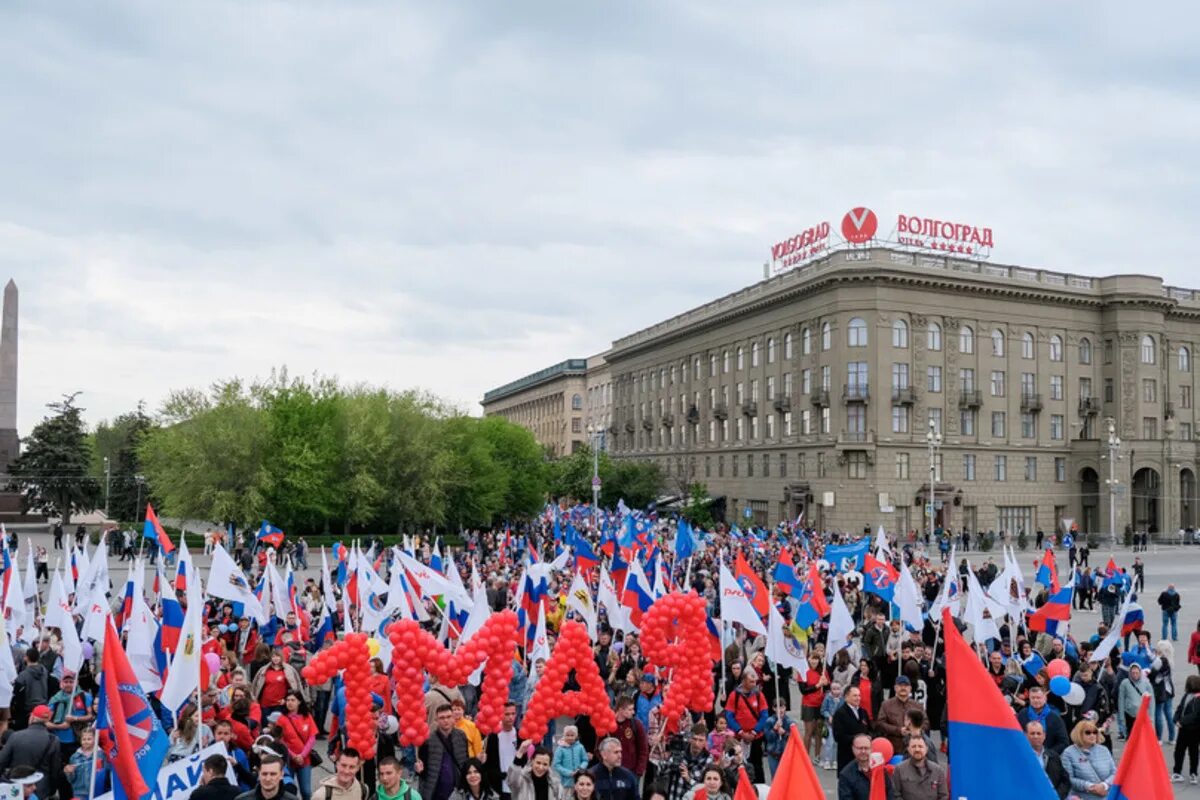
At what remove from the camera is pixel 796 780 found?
6.48 m

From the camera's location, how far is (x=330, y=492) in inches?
2189

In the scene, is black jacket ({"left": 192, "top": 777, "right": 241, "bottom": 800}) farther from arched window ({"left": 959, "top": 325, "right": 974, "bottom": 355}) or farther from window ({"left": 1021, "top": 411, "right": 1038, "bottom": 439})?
window ({"left": 1021, "top": 411, "right": 1038, "bottom": 439})

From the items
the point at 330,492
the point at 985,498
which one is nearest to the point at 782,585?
the point at 330,492

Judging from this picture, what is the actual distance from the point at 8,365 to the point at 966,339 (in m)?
64.8

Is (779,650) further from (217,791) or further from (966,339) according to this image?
(966,339)

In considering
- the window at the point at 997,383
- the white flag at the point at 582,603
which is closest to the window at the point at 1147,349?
the window at the point at 997,383

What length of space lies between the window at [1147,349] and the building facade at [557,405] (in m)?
62.1

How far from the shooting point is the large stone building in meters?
66.8

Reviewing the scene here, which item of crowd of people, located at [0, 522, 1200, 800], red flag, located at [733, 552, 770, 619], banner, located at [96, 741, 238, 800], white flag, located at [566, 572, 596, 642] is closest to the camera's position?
banner, located at [96, 741, 238, 800]

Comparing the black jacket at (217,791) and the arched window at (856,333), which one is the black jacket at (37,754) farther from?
the arched window at (856,333)

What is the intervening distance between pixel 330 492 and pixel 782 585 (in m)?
37.9

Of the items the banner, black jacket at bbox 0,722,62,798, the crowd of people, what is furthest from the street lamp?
the banner

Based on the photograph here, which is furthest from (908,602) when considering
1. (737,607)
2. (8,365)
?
(8,365)

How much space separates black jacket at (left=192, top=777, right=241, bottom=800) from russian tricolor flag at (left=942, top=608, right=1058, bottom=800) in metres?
5.19
